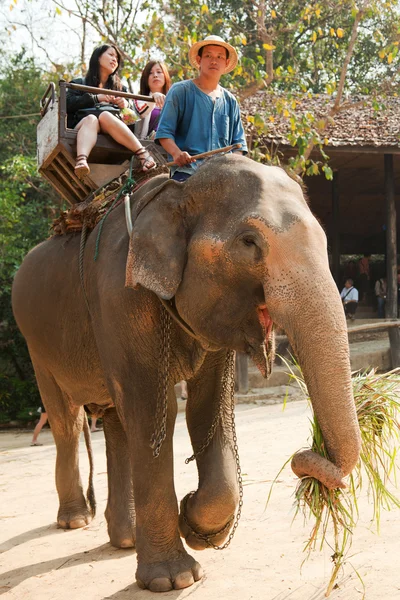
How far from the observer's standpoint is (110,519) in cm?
448

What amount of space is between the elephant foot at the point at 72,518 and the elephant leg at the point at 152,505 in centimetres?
166

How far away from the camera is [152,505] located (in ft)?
11.2

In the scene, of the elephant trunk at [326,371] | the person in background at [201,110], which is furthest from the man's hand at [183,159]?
the elephant trunk at [326,371]

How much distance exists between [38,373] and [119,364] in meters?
Answer: 1.78

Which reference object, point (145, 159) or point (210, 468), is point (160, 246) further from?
point (145, 159)

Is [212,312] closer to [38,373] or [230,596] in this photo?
[230,596]

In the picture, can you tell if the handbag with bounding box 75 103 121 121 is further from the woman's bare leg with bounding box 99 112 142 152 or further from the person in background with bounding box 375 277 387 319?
the person in background with bounding box 375 277 387 319

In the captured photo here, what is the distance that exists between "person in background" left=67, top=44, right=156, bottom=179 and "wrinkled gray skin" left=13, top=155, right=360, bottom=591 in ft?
1.75

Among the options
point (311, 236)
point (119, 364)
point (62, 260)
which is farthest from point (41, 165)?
point (311, 236)

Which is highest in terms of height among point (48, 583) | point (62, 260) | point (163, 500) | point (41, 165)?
point (41, 165)

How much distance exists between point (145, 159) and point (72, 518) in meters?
2.43

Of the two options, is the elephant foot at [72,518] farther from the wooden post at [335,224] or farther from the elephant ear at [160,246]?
the wooden post at [335,224]

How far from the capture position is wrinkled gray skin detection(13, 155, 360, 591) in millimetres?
2645

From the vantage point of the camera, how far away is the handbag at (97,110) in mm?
4773
